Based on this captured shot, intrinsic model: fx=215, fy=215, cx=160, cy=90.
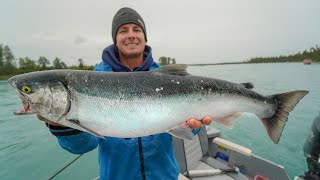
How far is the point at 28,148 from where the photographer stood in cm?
1173

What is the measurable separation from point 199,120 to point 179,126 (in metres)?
0.27

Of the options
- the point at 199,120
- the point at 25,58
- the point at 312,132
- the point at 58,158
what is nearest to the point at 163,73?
the point at 199,120

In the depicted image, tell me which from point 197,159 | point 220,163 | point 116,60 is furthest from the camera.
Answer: point 197,159

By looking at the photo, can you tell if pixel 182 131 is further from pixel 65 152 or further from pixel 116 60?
pixel 65 152

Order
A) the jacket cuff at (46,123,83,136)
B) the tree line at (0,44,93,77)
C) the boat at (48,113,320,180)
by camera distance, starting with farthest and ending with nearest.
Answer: the tree line at (0,44,93,77), the boat at (48,113,320,180), the jacket cuff at (46,123,83,136)

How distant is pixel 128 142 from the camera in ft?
8.80

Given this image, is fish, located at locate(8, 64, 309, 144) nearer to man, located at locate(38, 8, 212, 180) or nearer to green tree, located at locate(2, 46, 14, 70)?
man, located at locate(38, 8, 212, 180)

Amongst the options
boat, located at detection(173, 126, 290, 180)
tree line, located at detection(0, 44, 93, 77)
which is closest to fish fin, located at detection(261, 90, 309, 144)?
boat, located at detection(173, 126, 290, 180)

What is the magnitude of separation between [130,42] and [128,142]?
4.54 feet

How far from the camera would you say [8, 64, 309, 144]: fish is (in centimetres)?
211

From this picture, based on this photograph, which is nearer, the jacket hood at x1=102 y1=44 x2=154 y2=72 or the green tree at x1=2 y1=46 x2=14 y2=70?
the jacket hood at x1=102 y1=44 x2=154 y2=72

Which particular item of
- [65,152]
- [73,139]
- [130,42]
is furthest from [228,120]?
[65,152]

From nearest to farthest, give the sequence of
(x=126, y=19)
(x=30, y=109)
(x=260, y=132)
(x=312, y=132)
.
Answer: (x=30, y=109), (x=126, y=19), (x=312, y=132), (x=260, y=132)

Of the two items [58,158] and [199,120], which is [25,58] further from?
[199,120]
